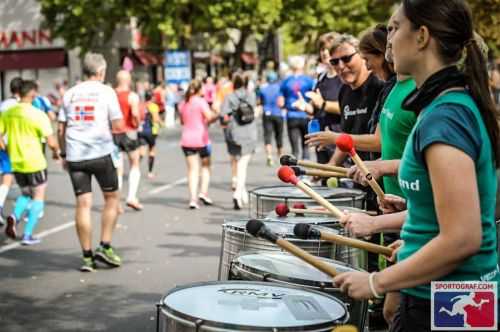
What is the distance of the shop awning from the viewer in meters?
45.0

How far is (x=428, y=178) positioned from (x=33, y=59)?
4503 centimetres

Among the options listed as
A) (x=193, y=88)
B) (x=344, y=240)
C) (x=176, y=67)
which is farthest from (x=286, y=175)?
(x=176, y=67)

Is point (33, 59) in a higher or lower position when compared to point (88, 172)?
higher

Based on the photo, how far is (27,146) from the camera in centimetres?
1022

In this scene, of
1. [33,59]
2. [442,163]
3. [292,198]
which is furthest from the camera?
[33,59]

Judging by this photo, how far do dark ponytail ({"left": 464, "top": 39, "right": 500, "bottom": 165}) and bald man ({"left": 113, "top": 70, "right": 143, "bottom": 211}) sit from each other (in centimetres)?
865

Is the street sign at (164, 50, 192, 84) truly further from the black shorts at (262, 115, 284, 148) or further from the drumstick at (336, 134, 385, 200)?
the drumstick at (336, 134, 385, 200)

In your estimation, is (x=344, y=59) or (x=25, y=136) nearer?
(x=344, y=59)

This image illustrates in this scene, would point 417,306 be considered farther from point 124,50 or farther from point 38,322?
point 124,50

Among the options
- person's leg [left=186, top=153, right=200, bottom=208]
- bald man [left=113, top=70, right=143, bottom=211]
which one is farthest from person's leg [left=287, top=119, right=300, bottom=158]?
bald man [left=113, top=70, right=143, bottom=211]

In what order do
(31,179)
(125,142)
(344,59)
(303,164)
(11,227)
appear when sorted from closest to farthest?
(303,164) < (344,59) < (11,227) < (31,179) < (125,142)

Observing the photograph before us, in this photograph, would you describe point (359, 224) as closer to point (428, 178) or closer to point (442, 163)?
point (428, 178)

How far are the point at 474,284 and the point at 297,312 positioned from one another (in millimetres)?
629

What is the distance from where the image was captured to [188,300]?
3.20 metres
